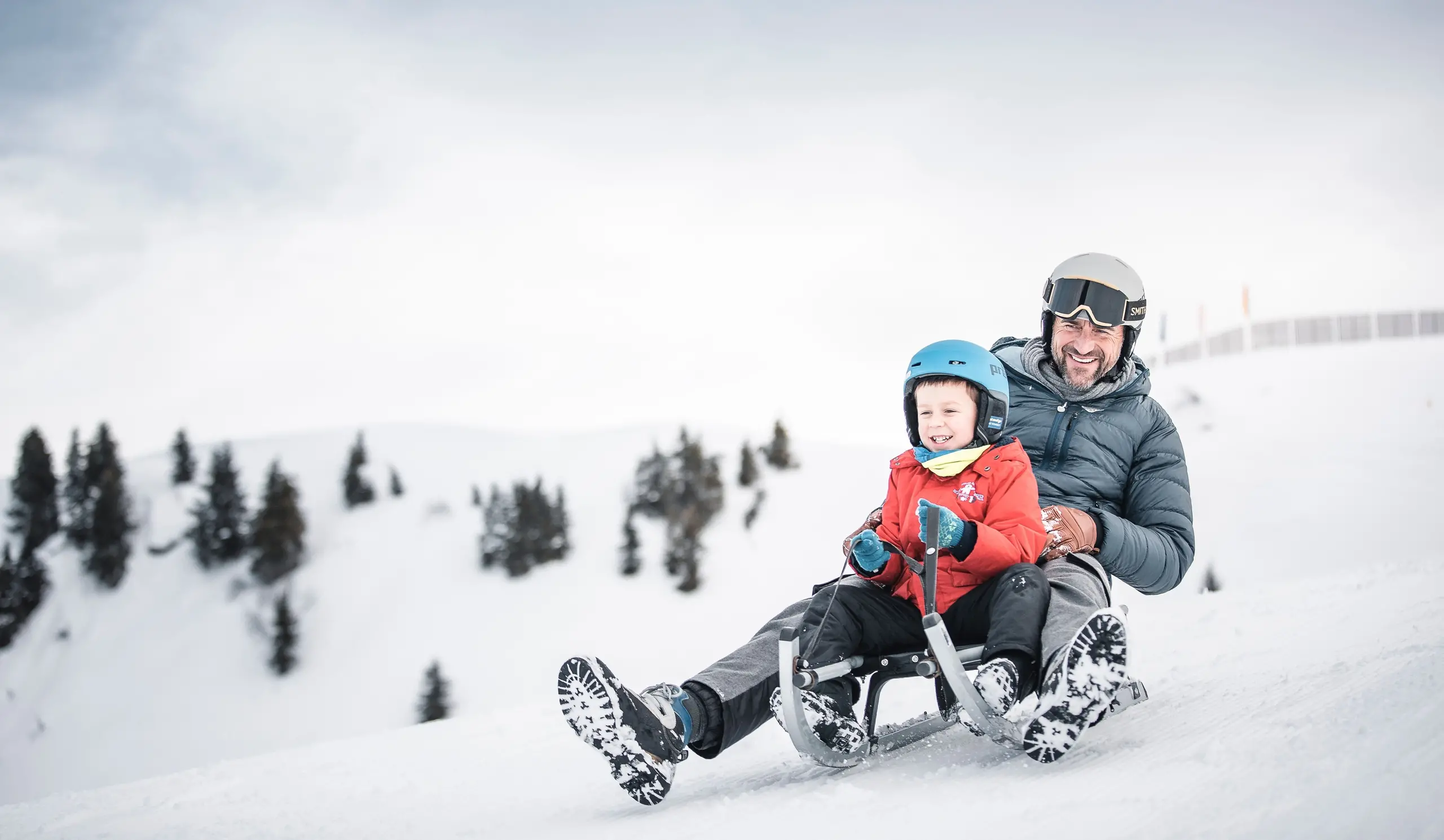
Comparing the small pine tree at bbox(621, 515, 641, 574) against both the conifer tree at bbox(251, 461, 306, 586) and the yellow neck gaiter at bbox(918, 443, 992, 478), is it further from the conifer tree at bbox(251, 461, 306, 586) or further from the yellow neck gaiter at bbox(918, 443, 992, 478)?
the yellow neck gaiter at bbox(918, 443, 992, 478)

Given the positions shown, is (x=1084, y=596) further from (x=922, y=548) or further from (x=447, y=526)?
(x=447, y=526)

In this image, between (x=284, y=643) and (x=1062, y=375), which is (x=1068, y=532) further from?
(x=284, y=643)

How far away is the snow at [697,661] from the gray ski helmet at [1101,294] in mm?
1365

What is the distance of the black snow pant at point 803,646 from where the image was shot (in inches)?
98.5

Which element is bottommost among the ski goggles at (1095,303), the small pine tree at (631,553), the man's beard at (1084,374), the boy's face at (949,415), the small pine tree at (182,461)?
the small pine tree at (631,553)

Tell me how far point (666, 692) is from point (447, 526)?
30670 mm

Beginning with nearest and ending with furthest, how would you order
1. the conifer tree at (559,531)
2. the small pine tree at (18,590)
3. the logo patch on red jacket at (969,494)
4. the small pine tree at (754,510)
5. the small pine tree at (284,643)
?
the logo patch on red jacket at (969,494)
the small pine tree at (754,510)
the small pine tree at (284,643)
the conifer tree at (559,531)
the small pine tree at (18,590)

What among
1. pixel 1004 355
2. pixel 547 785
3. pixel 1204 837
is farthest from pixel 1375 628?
pixel 547 785

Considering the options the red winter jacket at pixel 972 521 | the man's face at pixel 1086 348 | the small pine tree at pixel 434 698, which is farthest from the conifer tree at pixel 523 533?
the red winter jacket at pixel 972 521

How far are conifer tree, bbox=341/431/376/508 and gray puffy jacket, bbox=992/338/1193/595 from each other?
115 feet

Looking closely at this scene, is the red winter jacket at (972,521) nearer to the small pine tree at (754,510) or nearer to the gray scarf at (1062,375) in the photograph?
the gray scarf at (1062,375)

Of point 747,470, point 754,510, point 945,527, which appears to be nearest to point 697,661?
point 754,510

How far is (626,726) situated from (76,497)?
45.8m

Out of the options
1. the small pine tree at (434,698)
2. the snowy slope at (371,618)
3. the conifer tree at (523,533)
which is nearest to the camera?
the small pine tree at (434,698)
